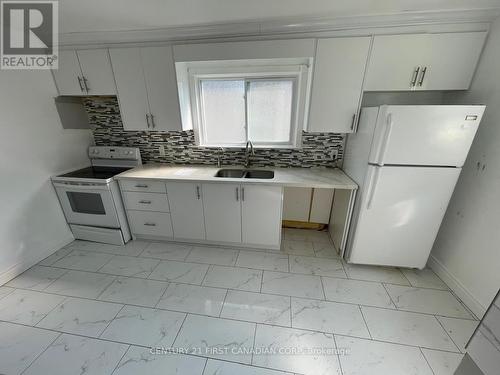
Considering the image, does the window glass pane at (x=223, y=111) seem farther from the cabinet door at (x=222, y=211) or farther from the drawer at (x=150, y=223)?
the drawer at (x=150, y=223)

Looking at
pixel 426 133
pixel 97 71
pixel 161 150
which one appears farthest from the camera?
pixel 161 150

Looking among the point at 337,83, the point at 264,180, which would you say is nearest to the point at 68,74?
the point at 264,180

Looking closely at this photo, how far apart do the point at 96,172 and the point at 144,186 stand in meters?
0.86

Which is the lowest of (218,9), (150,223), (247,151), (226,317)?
(226,317)

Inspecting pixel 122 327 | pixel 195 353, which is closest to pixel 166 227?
pixel 122 327

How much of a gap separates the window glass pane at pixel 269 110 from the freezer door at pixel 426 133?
1.00 m

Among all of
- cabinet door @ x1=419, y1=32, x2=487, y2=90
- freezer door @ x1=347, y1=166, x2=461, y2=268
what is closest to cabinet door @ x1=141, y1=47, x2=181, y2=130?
freezer door @ x1=347, y1=166, x2=461, y2=268

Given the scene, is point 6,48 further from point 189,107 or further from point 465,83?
point 465,83

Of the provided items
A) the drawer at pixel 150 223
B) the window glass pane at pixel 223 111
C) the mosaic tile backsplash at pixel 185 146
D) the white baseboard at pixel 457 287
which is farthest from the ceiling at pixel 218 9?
the white baseboard at pixel 457 287

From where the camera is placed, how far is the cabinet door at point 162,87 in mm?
1917

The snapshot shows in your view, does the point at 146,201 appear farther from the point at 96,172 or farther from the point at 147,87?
the point at 147,87

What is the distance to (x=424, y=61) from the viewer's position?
1638mm

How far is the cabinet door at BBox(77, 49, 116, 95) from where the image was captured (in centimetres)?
199

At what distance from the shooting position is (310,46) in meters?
1.71
